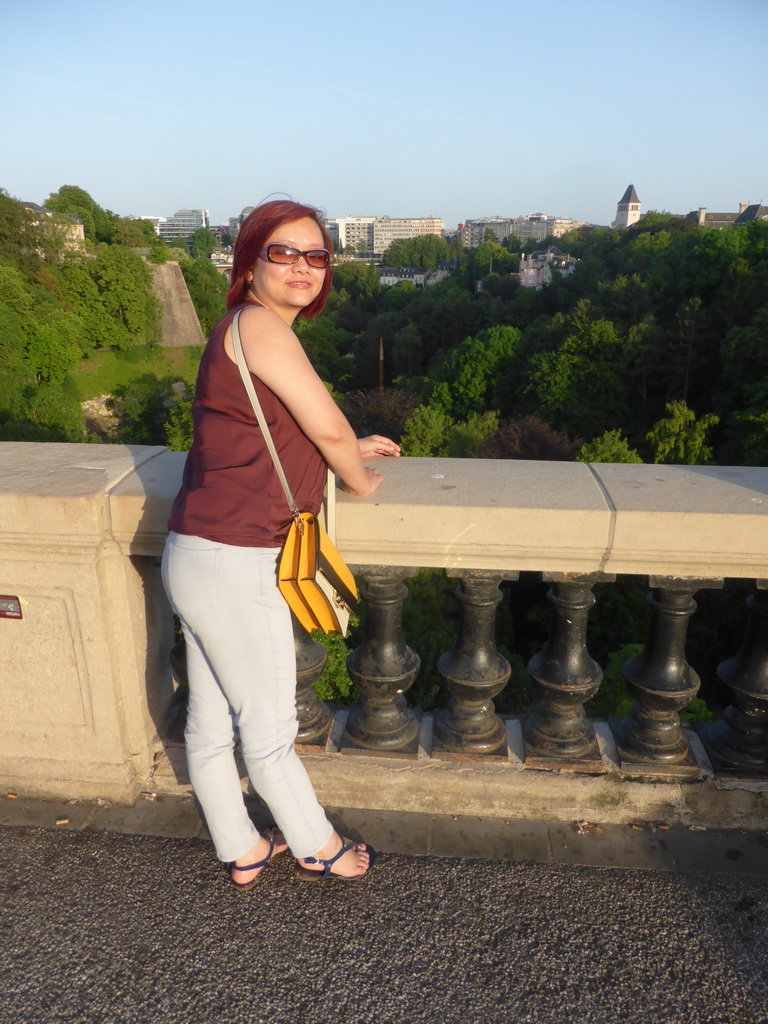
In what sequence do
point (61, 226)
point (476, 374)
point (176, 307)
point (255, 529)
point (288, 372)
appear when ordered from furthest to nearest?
1. point (176, 307)
2. point (61, 226)
3. point (476, 374)
4. point (255, 529)
5. point (288, 372)

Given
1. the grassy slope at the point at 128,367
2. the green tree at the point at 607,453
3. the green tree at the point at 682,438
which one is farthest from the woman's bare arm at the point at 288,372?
the grassy slope at the point at 128,367

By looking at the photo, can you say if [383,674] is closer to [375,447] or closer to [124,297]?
[375,447]

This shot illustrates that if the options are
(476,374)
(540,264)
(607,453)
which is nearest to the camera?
(607,453)

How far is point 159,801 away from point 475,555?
4.79ft

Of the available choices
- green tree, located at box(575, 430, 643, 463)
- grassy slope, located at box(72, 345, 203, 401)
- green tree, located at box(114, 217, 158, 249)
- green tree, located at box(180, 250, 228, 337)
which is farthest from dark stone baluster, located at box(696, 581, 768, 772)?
green tree, located at box(180, 250, 228, 337)

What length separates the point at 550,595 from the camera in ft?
8.43

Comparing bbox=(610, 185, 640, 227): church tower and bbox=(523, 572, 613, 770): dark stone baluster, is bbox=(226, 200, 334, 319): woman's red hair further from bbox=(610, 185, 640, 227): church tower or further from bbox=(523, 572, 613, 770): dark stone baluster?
bbox=(610, 185, 640, 227): church tower

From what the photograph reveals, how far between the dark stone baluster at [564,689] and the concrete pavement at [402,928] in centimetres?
24

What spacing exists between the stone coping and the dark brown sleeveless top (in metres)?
0.31

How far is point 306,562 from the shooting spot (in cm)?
201

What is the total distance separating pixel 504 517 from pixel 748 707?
3.71ft

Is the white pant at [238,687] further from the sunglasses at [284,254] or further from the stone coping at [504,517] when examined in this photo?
the sunglasses at [284,254]

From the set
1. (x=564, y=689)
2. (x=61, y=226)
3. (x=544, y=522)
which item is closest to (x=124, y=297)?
(x=61, y=226)

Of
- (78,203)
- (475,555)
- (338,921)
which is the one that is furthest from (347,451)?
(78,203)
